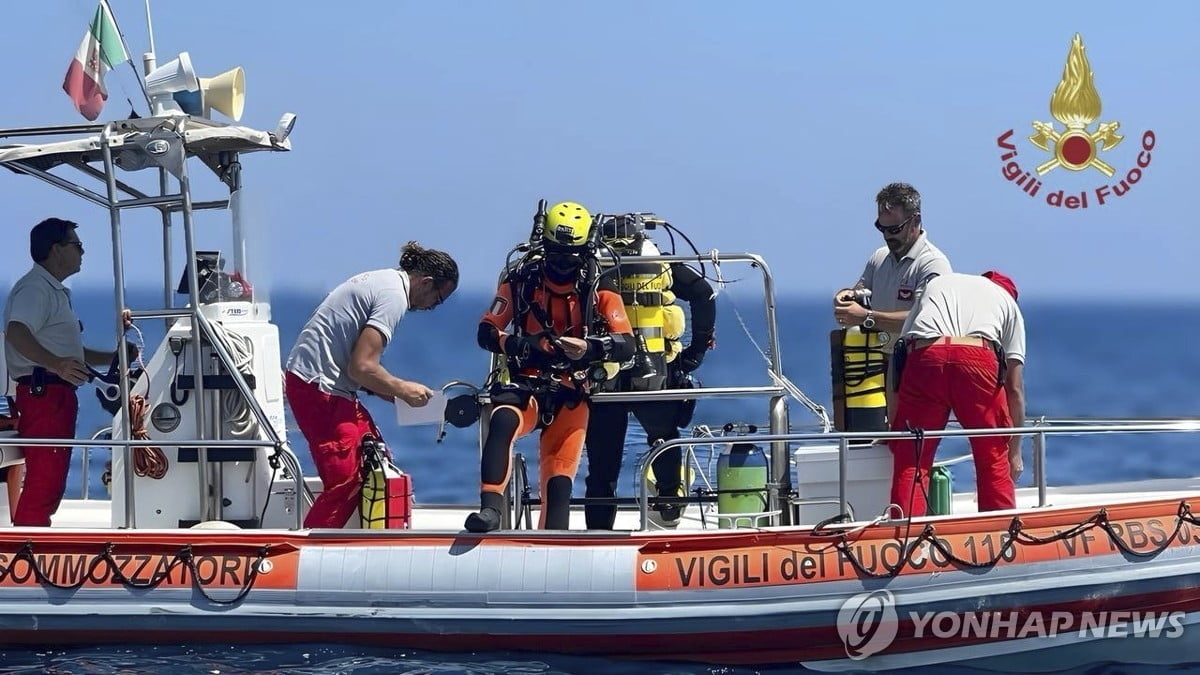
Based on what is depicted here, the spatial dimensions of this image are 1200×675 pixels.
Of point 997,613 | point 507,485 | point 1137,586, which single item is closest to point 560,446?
point 507,485

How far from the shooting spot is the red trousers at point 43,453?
7785mm

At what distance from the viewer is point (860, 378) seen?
26.1ft

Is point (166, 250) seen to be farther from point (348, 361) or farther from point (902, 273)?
point (902, 273)

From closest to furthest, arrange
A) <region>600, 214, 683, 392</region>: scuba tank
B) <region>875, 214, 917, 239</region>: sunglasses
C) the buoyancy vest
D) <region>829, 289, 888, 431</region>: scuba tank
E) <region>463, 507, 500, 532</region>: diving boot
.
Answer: <region>463, 507, 500, 532</region>: diving boot → the buoyancy vest → <region>875, 214, 917, 239</region>: sunglasses → <region>829, 289, 888, 431</region>: scuba tank → <region>600, 214, 683, 392</region>: scuba tank

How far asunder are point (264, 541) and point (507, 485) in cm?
117

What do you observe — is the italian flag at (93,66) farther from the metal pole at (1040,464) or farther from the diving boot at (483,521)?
the metal pole at (1040,464)

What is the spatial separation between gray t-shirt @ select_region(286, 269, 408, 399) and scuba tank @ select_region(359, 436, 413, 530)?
296 millimetres

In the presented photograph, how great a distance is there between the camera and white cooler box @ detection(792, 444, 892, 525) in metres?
7.45

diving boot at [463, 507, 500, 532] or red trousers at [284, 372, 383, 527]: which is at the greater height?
red trousers at [284, 372, 383, 527]

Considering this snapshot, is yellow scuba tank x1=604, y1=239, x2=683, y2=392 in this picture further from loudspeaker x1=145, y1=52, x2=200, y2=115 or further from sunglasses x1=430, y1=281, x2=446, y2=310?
loudspeaker x1=145, y1=52, x2=200, y2=115

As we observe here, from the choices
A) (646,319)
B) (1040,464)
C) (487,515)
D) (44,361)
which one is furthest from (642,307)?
(44,361)

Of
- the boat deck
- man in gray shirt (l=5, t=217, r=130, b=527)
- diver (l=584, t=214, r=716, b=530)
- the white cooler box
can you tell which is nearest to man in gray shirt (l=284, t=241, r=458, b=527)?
the boat deck

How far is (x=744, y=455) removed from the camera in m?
7.66

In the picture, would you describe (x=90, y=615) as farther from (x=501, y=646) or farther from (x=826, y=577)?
(x=826, y=577)
